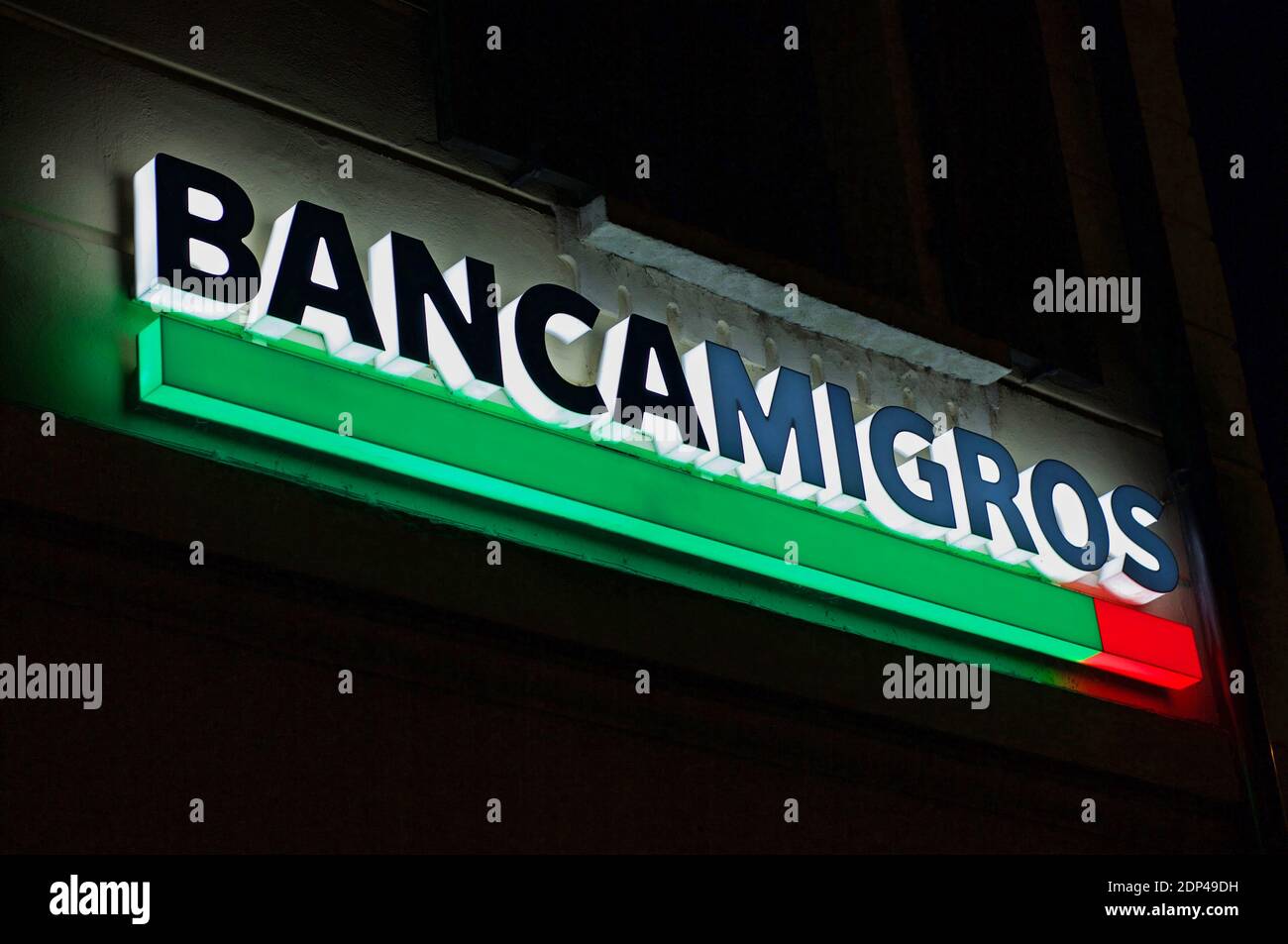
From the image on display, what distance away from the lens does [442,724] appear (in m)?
6.11

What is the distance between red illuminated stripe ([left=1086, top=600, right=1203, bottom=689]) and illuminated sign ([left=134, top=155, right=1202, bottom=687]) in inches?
0.5

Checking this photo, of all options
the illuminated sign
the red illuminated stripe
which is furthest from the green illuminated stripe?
the red illuminated stripe

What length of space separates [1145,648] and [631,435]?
9.75ft

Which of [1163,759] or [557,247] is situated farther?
[1163,759]

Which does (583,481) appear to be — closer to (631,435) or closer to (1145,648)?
(631,435)

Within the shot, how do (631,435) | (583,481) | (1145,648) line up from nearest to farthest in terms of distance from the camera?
(583,481), (631,435), (1145,648)

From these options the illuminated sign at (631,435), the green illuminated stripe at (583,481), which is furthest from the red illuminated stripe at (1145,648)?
the green illuminated stripe at (583,481)

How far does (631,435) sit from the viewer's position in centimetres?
698

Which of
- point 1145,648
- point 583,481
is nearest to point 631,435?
point 583,481

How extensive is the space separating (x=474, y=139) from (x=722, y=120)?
1.56 metres

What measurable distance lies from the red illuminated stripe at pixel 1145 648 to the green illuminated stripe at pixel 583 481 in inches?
5.0
